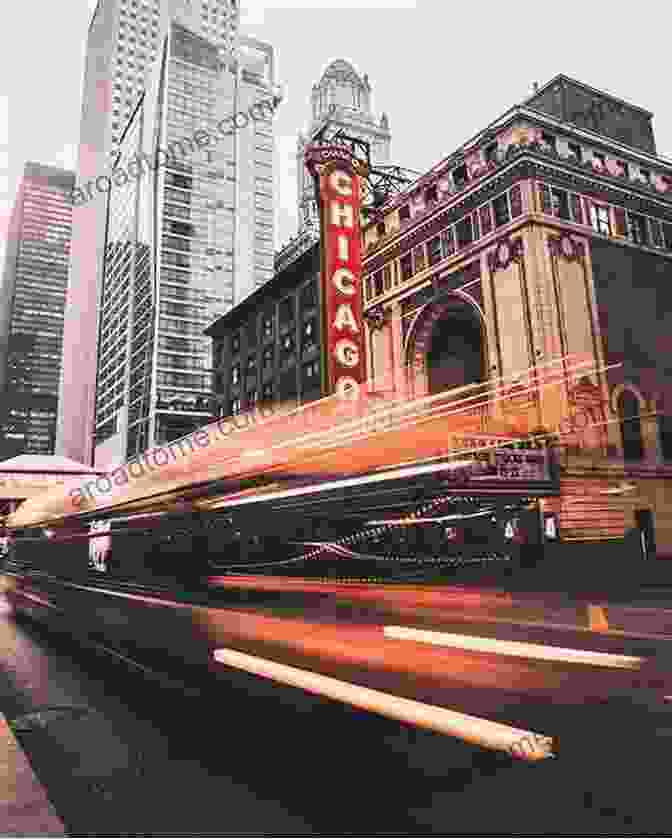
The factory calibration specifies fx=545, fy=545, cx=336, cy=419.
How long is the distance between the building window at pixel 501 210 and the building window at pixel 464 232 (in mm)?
1435

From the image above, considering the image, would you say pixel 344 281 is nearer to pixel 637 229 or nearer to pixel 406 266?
pixel 406 266

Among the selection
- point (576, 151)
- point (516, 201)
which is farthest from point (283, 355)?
point (576, 151)

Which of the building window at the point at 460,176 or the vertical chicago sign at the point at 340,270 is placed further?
the building window at the point at 460,176

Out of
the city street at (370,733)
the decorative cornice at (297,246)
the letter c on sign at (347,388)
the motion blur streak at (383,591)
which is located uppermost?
the decorative cornice at (297,246)

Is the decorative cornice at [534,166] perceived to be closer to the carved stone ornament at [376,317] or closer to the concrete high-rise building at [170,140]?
the carved stone ornament at [376,317]

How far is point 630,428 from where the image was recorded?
84.0ft

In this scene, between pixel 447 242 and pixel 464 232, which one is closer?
pixel 464 232

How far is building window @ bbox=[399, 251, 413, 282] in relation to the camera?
30344mm

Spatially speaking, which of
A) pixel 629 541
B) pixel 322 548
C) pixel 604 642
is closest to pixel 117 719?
pixel 322 548

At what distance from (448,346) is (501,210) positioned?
732cm

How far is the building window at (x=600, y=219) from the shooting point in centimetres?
2666

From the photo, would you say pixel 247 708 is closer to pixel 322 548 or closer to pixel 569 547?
pixel 322 548

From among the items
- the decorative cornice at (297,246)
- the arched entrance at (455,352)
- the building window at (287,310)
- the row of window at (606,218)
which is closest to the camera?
the row of window at (606,218)

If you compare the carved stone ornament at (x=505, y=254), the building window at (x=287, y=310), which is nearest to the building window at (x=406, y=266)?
the carved stone ornament at (x=505, y=254)
